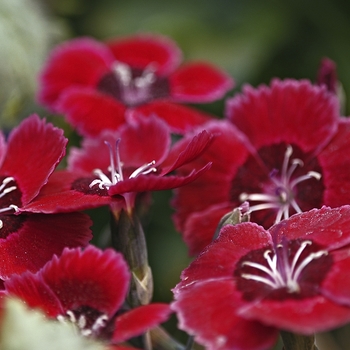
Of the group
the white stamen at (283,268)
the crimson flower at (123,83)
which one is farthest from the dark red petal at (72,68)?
the white stamen at (283,268)

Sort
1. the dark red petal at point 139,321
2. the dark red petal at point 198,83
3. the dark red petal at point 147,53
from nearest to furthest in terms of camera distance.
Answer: the dark red petal at point 139,321 < the dark red petal at point 198,83 < the dark red petal at point 147,53

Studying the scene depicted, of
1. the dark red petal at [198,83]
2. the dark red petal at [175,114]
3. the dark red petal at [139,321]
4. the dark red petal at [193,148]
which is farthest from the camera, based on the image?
the dark red petal at [198,83]

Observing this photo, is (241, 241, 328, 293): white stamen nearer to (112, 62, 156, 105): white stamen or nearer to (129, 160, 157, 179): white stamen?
(129, 160, 157, 179): white stamen

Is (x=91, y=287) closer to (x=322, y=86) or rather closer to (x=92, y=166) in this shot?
(x=92, y=166)

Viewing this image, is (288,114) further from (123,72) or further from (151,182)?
(123,72)

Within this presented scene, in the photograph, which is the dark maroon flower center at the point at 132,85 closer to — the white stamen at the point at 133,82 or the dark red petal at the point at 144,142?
the white stamen at the point at 133,82

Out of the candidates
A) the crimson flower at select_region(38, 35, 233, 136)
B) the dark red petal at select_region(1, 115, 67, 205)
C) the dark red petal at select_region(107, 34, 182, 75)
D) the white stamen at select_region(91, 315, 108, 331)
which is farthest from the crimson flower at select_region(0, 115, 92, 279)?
the dark red petal at select_region(107, 34, 182, 75)
